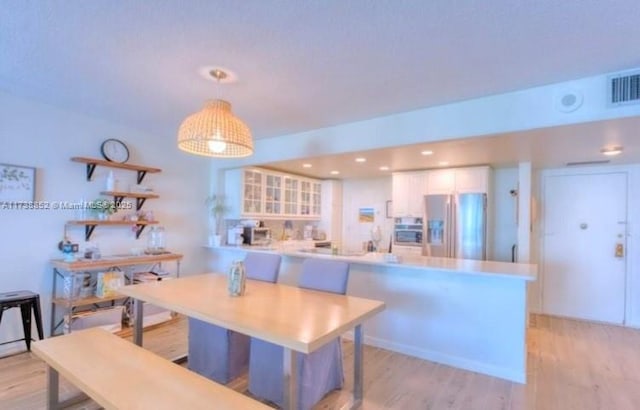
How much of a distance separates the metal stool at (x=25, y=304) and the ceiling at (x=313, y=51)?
182 cm

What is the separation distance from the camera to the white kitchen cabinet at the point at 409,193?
4824 millimetres

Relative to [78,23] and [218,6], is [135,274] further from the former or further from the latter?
[218,6]

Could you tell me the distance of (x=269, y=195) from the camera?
5105 mm

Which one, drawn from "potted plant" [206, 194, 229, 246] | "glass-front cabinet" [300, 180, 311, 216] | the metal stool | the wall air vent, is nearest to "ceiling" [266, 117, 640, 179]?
the wall air vent

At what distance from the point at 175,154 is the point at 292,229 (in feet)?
8.21

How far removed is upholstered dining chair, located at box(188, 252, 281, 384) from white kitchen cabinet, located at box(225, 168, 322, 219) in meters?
2.21

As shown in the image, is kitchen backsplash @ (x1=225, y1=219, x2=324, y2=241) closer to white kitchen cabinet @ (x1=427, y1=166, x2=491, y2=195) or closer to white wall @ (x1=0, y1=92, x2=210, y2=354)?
white wall @ (x1=0, y1=92, x2=210, y2=354)

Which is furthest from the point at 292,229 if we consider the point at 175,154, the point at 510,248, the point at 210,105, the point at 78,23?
the point at 78,23

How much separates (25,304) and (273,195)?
10.2 ft

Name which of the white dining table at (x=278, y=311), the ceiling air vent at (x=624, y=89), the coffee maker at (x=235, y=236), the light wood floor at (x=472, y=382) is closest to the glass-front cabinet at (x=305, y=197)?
the coffee maker at (x=235, y=236)

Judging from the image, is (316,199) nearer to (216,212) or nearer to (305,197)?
(305,197)

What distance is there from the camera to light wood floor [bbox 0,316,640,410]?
2.35 metres

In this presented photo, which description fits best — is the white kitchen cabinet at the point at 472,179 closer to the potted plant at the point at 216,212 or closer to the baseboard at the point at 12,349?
the potted plant at the point at 216,212

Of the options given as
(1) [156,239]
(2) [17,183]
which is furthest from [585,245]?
(2) [17,183]
